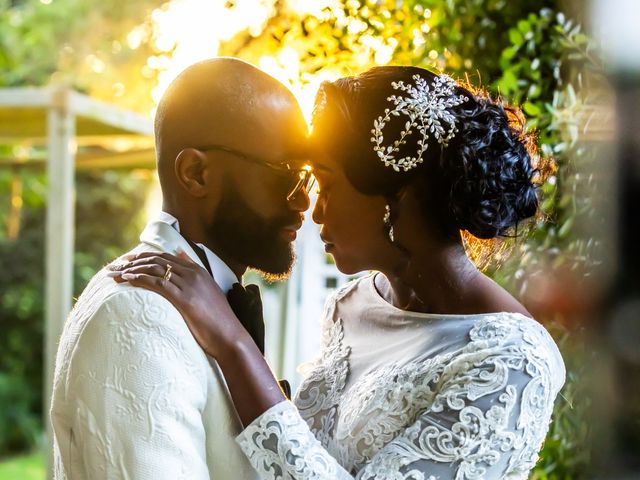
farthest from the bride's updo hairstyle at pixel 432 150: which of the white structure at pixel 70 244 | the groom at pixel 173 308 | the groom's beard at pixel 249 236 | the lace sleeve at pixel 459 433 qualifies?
the white structure at pixel 70 244

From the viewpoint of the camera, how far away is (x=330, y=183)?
2.40 meters

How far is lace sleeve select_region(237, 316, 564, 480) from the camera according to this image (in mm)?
2086

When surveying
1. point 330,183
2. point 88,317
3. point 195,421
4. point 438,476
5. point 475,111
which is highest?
point 475,111

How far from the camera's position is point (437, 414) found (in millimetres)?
2145

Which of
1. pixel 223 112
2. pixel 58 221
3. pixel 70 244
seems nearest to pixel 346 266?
pixel 223 112

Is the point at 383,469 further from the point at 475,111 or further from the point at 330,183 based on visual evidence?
the point at 475,111

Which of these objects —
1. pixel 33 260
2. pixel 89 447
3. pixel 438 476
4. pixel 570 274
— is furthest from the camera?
pixel 33 260

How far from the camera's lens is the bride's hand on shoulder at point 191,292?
203 centimetres

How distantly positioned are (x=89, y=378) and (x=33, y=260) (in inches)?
436

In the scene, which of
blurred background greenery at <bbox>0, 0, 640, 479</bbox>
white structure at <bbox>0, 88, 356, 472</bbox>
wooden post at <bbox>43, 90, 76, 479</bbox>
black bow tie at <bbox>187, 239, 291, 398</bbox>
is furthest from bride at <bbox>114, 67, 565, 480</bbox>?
wooden post at <bbox>43, 90, 76, 479</bbox>

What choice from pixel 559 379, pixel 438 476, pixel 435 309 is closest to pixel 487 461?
pixel 438 476

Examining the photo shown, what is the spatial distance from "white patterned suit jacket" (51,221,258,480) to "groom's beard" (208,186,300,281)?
1.10 feet

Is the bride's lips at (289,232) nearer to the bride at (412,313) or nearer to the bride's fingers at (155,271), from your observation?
the bride at (412,313)

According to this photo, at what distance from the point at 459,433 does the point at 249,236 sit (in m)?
Result: 0.70
